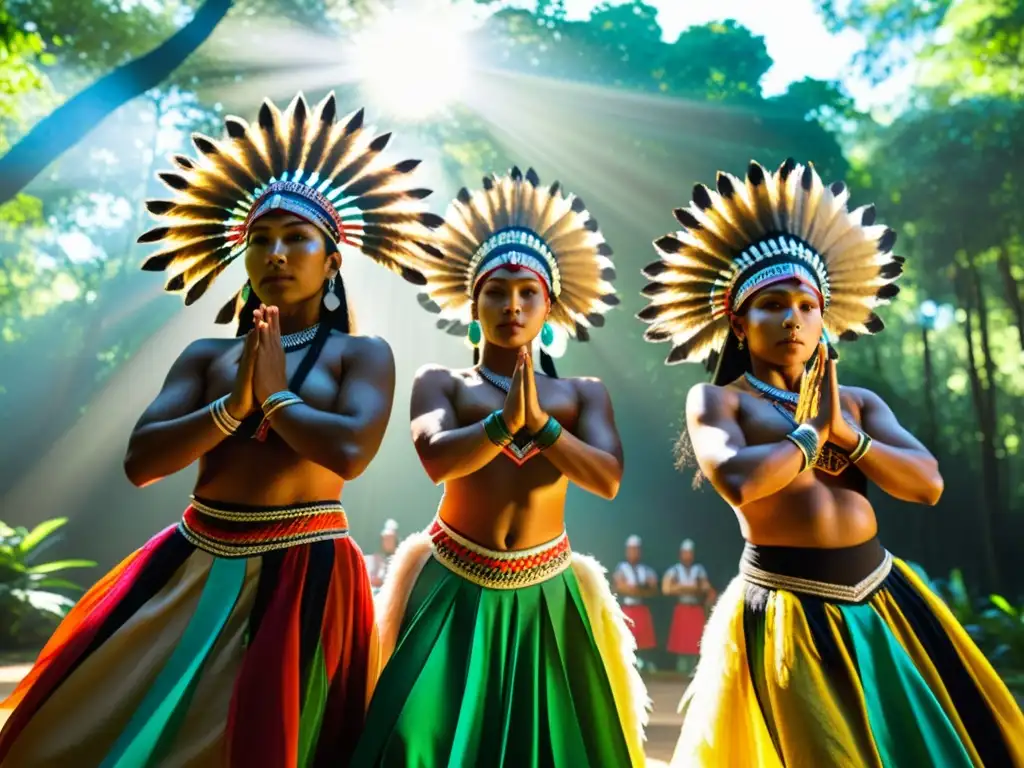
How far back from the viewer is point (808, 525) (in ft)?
9.11

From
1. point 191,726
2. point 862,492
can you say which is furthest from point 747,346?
point 191,726

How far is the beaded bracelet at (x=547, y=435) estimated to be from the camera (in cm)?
267

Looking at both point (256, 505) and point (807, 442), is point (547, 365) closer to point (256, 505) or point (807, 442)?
point (807, 442)

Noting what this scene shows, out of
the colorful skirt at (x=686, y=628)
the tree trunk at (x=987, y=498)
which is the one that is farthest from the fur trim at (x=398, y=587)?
the tree trunk at (x=987, y=498)

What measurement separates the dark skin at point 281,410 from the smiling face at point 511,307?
1.34 ft

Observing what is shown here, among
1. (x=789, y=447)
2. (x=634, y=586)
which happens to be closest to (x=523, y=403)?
(x=789, y=447)

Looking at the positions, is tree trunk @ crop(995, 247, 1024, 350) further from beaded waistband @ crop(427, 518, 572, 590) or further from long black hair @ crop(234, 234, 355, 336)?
long black hair @ crop(234, 234, 355, 336)

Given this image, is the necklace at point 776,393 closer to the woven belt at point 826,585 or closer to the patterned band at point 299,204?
the woven belt at point 826,585

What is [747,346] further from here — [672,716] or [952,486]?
[952,486]

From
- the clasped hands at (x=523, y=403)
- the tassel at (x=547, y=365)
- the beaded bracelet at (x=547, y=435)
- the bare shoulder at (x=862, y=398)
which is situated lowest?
the beaded bracelet at (x=547, y=435)

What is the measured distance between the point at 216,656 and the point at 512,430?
1.10 metres

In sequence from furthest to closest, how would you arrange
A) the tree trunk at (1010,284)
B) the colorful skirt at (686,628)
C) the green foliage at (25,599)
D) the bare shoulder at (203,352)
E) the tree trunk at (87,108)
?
the tree trunk at (1010,284) → the green foliage at (25,599) → the colorful skirt at (686,628) → the tree trunk at (87,108) → the bare shoulder at (203,352)

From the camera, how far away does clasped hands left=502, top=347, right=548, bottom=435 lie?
8.55 feet

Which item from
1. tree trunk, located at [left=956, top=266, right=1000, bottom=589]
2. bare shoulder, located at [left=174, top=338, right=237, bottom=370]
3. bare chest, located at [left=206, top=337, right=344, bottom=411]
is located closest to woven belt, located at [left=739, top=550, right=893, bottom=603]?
bare chest, located at [left=206, top=337, right=344, bottom=411]
